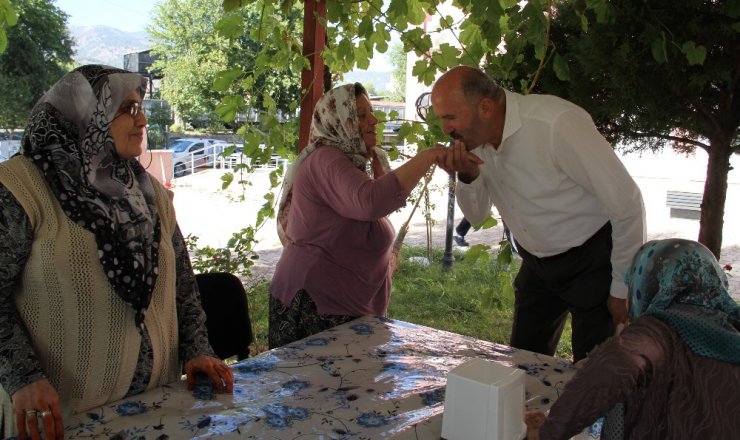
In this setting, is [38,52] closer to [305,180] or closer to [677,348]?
[305,180]

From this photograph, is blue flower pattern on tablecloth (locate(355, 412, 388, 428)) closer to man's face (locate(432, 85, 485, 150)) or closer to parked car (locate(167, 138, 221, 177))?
man's face (locate(432, 85, 485, 150))

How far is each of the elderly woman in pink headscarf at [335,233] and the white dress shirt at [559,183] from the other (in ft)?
0.87

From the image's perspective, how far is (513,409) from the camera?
3.76 feet

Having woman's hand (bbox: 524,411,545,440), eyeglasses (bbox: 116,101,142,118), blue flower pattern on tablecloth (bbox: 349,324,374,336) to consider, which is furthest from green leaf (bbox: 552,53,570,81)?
eyeglasses (bbox: 116,101,142,118)

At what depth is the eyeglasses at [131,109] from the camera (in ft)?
4.78

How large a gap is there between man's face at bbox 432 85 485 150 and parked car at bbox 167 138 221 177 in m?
2.50

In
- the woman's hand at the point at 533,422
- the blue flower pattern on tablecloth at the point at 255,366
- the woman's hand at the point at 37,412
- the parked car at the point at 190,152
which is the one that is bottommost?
the blue flower pattern on tablecloth at the point at 255,366

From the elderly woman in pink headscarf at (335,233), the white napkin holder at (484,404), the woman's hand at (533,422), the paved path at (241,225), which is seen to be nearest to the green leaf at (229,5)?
the elderly woman in pink headscarf at (335,233)

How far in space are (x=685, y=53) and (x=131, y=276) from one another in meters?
1.70

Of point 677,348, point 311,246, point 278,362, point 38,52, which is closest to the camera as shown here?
point 677,348

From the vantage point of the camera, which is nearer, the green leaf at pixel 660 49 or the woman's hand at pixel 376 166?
the green leaf at pixel 660 49

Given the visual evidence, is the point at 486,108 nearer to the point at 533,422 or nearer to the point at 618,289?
the point at 618,289

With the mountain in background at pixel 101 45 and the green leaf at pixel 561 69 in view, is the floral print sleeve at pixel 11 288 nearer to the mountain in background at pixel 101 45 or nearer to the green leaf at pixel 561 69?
the mountain in background at pixel 101 45

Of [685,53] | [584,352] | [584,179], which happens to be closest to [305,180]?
[584,179]
